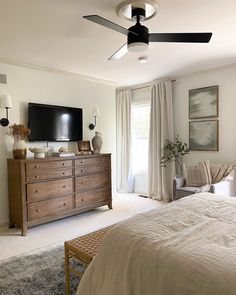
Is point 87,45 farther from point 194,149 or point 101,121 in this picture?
point 194,149

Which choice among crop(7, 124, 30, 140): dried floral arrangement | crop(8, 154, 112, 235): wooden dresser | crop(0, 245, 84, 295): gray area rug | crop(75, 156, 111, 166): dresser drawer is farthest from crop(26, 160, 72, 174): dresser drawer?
crop(0, 245, 84, 295): gray area rug

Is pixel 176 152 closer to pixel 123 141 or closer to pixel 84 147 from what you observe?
pixel 123 141

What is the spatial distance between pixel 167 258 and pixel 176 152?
3.79 metres

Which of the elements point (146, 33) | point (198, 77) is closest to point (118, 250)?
point (146, 33)

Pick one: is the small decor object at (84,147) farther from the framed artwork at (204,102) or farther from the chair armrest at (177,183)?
the framed artwork at (204,102)

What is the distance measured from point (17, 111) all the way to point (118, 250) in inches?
124

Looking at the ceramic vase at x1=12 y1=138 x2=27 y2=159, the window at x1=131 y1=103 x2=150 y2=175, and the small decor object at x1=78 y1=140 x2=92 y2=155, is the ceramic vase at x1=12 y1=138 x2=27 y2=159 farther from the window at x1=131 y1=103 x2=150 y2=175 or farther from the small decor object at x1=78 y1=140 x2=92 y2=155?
the window at x1=131 y1=103 x2=150 y2=175

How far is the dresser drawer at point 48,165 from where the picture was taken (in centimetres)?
342

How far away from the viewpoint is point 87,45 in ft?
10.5

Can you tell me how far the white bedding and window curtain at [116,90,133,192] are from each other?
408 centimetres

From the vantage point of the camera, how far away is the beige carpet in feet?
9.72

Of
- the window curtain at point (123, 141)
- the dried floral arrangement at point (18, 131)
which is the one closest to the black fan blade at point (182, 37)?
the dried floral arrangement at point (18, 131)

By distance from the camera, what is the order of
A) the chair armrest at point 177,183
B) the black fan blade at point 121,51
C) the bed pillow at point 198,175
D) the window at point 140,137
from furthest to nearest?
the window at point 140,137, the chair armrest at point 177,183, the bed pillow at point 198,175, the black fan blade at point 121,51

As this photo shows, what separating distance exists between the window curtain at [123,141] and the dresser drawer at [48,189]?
7.34 feet
